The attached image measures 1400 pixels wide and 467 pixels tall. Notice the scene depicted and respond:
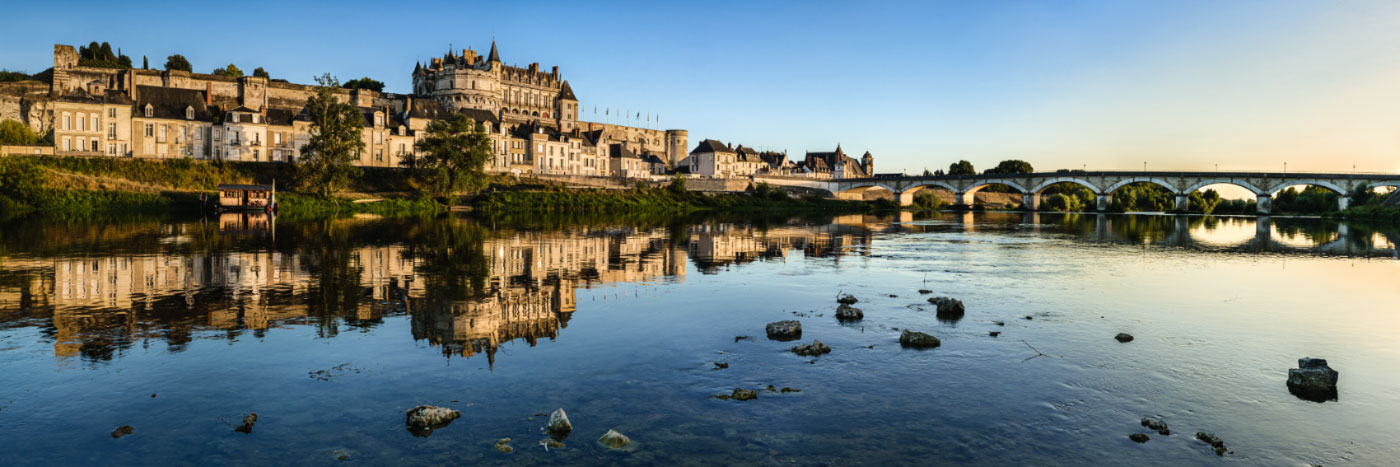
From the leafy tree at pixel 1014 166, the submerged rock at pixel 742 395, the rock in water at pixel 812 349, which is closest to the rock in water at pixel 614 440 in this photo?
the submerged rock at pixel 742 395

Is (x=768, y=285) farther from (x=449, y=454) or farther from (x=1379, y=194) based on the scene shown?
(x=1379, y=194)

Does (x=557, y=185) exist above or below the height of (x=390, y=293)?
above

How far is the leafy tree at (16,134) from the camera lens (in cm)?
7181

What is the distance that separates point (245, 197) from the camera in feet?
206

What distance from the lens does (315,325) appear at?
1323 cm

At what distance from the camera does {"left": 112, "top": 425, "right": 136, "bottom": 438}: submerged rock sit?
25.1 ft

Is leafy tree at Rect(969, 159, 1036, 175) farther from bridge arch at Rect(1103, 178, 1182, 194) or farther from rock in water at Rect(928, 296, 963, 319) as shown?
rock in water at Rect(928, 296, 963, 319)

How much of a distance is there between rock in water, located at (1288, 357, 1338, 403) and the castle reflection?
A: 11.1m

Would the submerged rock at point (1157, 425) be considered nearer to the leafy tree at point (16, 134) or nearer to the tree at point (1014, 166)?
Answer: the leafy tree at point (16, 134)

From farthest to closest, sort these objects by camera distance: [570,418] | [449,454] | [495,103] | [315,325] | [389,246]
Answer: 1. [495,103]
2. [389,246]
3. [315,325]
4. [570,418]
5. [449,454]

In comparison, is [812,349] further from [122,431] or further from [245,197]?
[245,197]

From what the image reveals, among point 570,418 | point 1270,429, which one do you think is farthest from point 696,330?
point 1270,429

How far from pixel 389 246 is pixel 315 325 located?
16.2 meters

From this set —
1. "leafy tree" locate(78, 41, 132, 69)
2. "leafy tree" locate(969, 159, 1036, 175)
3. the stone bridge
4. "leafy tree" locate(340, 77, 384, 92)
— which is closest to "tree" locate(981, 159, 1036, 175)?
"leafy tree" locate(969, 159, 1036, 175)
